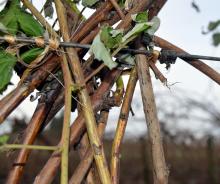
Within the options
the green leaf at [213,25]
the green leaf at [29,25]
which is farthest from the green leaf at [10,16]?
the green leaf at [213,25]

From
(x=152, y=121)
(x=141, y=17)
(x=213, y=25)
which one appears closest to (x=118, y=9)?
(x=141, y=17)

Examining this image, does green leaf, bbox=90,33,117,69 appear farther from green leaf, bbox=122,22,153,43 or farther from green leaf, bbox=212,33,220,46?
green leaf, bbox=212,33,220,46

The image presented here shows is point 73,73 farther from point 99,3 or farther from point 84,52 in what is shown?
point 99,3

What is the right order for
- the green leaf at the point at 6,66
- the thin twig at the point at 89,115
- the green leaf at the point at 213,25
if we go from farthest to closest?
the green leaf at the point at 213,25 → the green leaf at the point at 6,66 → the thin twig at the point at 89,115

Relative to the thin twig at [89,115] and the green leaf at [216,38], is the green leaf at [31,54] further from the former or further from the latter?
the green leaf at [216,38]

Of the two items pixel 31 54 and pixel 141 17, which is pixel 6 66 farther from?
pixel 141 17

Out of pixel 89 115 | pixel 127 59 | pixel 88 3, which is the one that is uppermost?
pixel 88 3

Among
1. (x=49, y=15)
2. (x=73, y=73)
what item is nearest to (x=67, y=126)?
(x=73, y=73)
